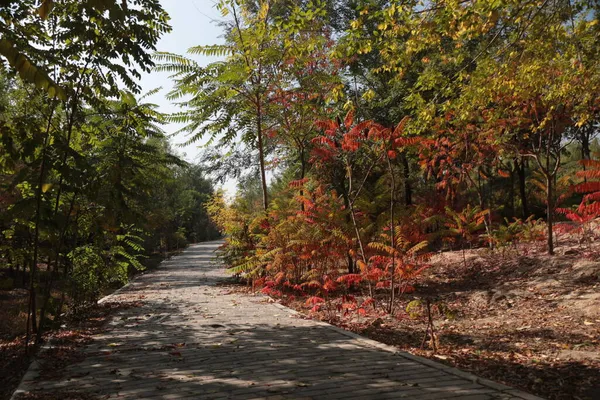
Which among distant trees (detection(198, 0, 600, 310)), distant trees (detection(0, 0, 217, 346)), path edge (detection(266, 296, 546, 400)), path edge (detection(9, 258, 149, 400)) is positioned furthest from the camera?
distant trees (detection(198, 0, 600, 310))

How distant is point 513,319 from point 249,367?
15.4ft

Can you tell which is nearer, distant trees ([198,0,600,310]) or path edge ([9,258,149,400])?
path edge ([9,258,149,400])

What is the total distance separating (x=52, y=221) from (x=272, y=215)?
6063 millimetres

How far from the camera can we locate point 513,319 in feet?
23.6

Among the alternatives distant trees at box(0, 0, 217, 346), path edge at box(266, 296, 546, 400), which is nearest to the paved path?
path edge at box(266, 296, 546, 400)

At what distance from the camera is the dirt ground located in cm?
452

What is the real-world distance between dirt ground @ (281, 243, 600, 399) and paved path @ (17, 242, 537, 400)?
24.6 inches

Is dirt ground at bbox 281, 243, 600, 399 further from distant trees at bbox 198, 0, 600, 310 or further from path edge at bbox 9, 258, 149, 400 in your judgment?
path edge at bbox 9, 258, 149, 400

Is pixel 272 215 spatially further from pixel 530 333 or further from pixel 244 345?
pixel 530 333

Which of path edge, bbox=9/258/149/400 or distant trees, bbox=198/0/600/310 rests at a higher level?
distant trees, bbox=198/0/600/310

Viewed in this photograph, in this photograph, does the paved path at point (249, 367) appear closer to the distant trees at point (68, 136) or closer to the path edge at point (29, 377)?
the path edge at point (29, 377)

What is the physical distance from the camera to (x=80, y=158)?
5.19 m

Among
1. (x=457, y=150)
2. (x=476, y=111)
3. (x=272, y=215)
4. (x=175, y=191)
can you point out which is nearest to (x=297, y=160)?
(x=272, y=215)

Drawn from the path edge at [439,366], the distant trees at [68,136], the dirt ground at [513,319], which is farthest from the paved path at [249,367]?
the distant trees at [68,136]
